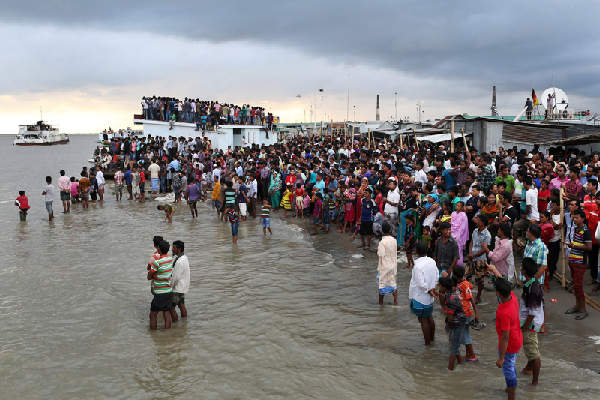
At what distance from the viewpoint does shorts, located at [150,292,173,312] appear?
27.6ft

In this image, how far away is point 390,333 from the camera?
26.8 ft

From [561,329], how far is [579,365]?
118cm

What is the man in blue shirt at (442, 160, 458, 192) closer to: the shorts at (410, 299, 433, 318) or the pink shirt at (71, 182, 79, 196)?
the shorts at (410, 299, 433, 318)

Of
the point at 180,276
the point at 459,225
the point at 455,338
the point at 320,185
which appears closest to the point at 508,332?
the point at 455,338

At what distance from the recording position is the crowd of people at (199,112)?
3569cm

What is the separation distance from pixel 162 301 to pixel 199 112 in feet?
96.0

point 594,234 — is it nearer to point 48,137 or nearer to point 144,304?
point 144,304

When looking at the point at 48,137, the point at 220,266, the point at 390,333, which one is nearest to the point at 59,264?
the point at 220,266

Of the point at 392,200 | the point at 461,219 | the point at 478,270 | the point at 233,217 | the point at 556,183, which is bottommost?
the point at 478,270

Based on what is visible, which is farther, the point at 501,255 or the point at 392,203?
the point at 392,203

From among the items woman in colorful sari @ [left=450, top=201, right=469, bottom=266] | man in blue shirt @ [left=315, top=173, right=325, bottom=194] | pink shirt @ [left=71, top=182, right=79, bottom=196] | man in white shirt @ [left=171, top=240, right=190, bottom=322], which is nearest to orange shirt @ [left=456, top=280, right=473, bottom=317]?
woman in colorful sari @ [left=450, top=201, right=469, bottom=266]

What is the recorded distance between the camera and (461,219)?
32.2 feet

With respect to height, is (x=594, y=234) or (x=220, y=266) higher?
(x=594, y=234)

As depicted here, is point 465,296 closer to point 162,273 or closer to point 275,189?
point 162,273
